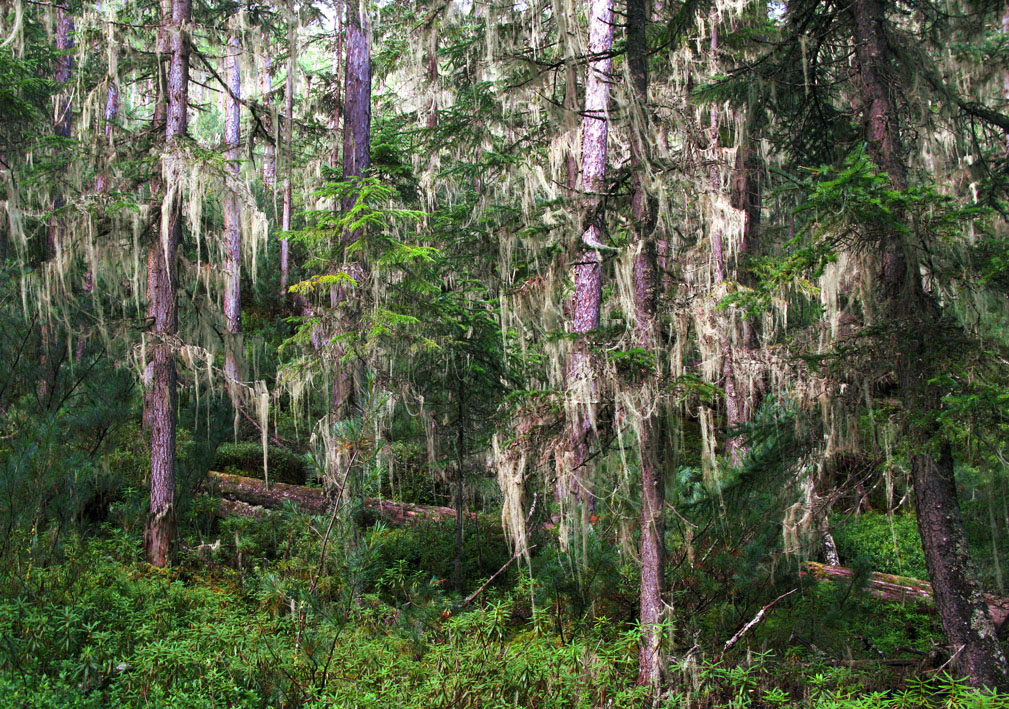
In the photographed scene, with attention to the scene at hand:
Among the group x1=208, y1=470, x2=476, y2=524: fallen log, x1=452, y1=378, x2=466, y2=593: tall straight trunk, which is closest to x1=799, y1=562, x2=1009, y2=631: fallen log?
x1=452, y1=378, x2=466, y2=593: tall straight trunk

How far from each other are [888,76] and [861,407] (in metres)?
2.78

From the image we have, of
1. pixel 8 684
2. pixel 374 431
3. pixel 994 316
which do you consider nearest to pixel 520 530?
pixel 374 431

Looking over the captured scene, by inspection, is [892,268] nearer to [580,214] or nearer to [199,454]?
[580,214]

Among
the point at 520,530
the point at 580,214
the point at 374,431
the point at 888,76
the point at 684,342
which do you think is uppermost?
the point at 888,76

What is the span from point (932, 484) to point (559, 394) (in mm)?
2958

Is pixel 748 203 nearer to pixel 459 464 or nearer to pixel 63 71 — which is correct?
pixel 459 464

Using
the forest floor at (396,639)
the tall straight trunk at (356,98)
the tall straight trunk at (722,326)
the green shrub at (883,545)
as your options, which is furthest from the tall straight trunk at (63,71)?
the green shrub at (883,545)

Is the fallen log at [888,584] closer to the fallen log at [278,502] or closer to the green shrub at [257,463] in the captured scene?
the fallen log at [278,502]

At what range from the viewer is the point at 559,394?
532cm

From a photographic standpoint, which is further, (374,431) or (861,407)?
(374,431)

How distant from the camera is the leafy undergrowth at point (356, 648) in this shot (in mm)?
4789

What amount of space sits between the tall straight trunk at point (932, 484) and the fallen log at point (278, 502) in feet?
21.1

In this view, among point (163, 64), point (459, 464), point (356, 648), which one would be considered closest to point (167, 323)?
point (163, 64)

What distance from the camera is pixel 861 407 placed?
5605 mm
